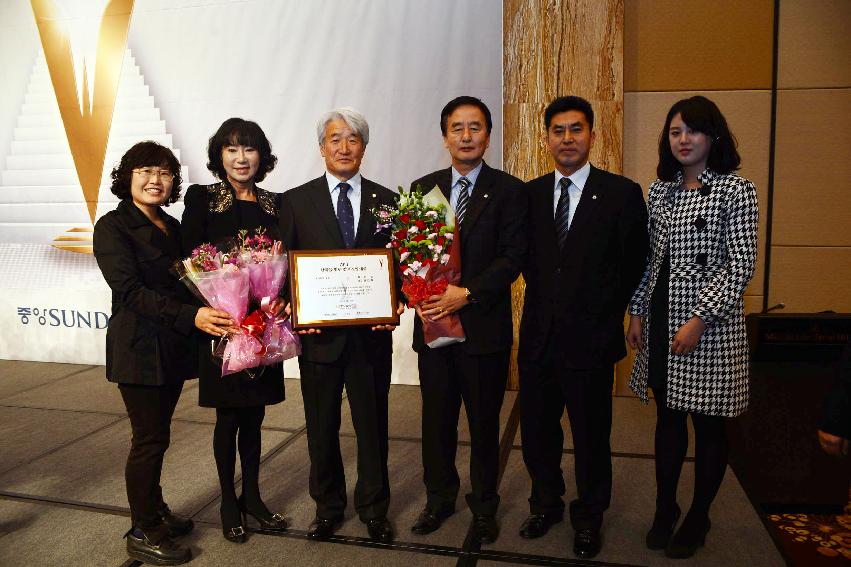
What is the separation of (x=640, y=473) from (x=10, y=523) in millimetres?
2838

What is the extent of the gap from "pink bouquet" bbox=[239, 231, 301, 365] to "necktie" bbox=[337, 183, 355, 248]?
240 millimetres

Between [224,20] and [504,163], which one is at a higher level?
[224,20]

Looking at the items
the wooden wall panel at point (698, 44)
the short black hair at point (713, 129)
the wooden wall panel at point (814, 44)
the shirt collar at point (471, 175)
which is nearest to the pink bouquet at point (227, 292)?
the shirt collar at point (471, 175)

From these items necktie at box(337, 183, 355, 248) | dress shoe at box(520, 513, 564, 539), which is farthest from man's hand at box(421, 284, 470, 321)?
dress shoe at box(520, 513, 564, 539)

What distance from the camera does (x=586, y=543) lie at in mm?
2133

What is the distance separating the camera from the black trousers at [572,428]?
215 centimetres

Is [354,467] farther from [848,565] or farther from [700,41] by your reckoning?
[700,41]

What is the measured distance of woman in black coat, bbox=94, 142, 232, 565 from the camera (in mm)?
2025

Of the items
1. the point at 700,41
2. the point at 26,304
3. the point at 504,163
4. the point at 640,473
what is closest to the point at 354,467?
the point at 640,473

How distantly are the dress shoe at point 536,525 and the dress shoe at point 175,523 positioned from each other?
1.33 m

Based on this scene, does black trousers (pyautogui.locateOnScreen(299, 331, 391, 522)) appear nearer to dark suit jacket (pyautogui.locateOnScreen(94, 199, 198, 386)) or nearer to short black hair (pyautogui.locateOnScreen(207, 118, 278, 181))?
dark suit jacket (pyautogui.locateOnScreen(94, 199, 198, 386))

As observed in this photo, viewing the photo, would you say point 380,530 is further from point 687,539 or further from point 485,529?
point 687,539

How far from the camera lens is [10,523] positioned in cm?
248

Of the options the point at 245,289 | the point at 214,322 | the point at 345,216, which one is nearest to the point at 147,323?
the point at 214,322
